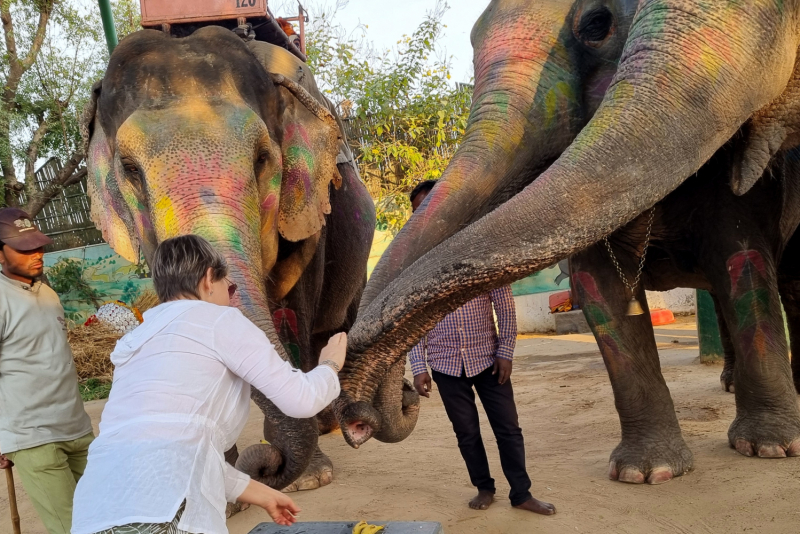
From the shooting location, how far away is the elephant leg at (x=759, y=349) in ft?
12.2

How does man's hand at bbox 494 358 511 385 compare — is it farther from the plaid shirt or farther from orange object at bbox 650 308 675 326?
orange object at bbox 650 308 675 326

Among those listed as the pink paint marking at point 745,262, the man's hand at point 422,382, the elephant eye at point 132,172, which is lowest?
the man's hand at point 422,382

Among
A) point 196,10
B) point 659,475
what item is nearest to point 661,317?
point 659,475

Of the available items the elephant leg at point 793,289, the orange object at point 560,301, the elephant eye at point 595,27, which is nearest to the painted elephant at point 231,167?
the elephant eye at point 595,27

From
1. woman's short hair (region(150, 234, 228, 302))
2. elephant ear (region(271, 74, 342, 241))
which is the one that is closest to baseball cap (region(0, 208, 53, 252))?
elephant ear (region(271, 74, 342, 241))

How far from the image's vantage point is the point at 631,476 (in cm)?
377

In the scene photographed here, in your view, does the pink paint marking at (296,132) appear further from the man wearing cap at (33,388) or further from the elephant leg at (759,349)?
the elephant leg at (759,349)

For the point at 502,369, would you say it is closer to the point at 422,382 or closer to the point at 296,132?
the point at 422,382

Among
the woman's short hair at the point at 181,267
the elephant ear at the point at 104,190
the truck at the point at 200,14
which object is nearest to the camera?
the woman's short hair at the point at 181,267

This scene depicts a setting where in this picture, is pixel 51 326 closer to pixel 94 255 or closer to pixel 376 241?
pixel 376 241

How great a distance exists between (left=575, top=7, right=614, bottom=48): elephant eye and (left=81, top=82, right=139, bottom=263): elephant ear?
2308mm

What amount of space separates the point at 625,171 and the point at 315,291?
2903mm

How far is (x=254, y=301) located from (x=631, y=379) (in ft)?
6.26

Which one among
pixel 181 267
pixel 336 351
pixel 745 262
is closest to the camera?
pixel 181 267
